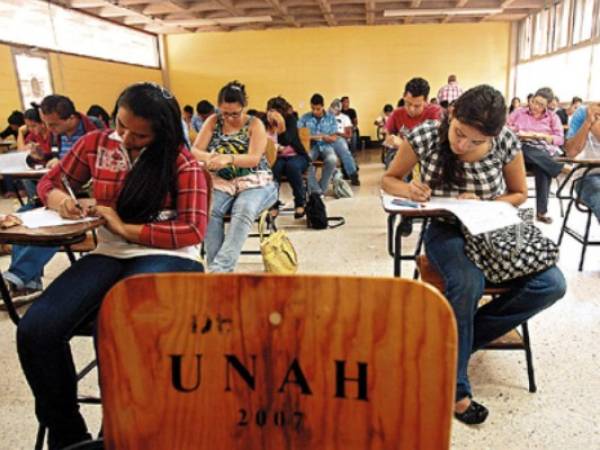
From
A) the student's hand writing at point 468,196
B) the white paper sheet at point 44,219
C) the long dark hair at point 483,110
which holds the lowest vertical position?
the student's hand writing at point 468,196

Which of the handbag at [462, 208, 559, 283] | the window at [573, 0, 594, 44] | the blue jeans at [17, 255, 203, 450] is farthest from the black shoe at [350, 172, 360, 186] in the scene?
the blue jeans at [17, 255, 203, 450]

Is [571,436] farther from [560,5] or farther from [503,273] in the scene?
[560,5]

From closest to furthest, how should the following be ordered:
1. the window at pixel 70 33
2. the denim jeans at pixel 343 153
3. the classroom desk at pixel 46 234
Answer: the classroom desk at pixel 46 234
the denim jeans at pixel 343 153
the window at pixel 70 33

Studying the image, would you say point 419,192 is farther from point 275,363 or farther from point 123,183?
point 275,363

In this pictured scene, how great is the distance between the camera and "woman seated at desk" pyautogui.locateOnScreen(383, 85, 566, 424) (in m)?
1.37

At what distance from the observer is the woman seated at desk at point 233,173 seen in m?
2.26

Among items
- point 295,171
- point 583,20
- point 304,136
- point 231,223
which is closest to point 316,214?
point 295,171

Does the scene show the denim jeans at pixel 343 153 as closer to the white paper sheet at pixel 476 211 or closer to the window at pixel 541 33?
the white paper sheet at pixel 476 211

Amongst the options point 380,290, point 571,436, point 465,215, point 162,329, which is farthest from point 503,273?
point 162,329

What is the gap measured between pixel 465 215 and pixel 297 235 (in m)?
2.29

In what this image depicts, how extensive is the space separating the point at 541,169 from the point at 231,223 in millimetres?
2780

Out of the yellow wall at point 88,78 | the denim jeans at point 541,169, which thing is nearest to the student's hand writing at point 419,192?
the denim jeans at point 541,169

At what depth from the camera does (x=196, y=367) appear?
0.59 m

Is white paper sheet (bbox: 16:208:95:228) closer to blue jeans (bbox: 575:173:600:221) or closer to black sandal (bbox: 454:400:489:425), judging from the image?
black sandal (bbox: 454:400:489:425)
